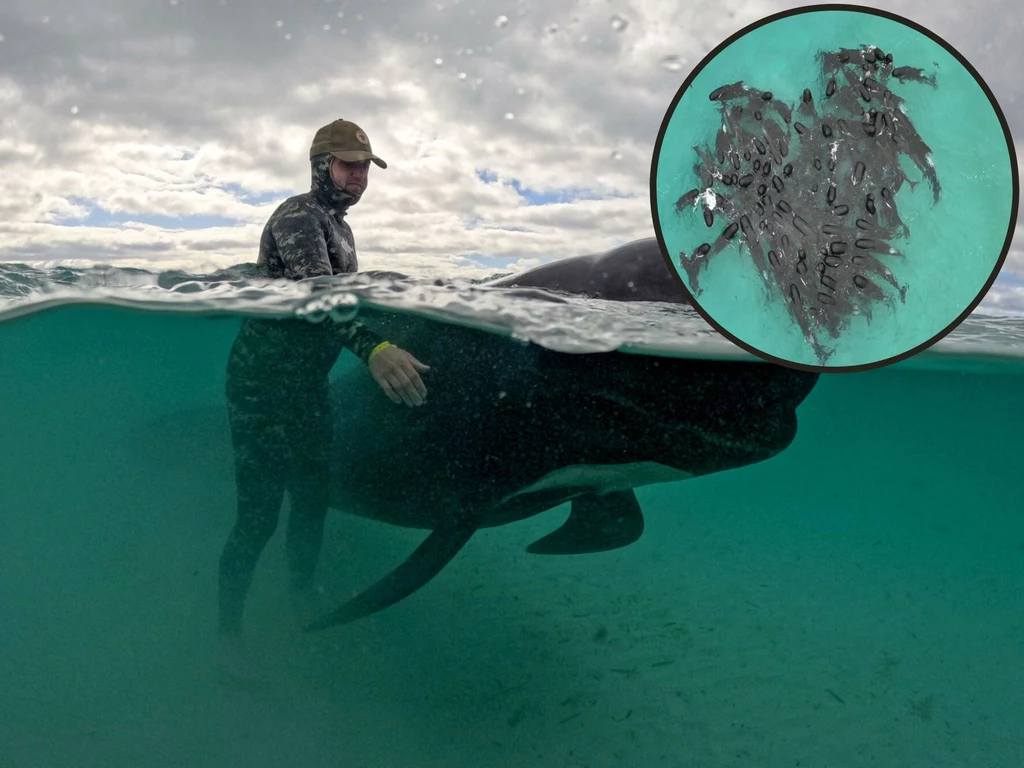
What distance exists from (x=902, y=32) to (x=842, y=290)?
3.59 feet

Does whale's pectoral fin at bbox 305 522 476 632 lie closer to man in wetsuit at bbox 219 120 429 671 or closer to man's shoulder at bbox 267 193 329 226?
man in wetsuit at bbox 219 120 429 671

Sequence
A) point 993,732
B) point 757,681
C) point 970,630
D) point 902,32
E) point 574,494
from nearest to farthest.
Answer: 1. point 902,32
2. point 574,494
3. point 757,681
4. point 993,732
5. point 970,630

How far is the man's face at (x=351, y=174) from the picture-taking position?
14.2 feet

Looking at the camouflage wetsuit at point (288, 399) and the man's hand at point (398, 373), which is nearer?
the man's hand at point (398, 373)

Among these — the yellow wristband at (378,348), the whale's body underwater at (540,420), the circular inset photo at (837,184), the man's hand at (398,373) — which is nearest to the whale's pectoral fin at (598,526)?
the whale's body underwater at (540,420)

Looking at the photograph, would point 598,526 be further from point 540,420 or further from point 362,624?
point 362,624

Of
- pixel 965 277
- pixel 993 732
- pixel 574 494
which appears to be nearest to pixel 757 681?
pixel 993 732

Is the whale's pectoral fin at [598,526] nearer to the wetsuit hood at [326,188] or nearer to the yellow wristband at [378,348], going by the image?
the yellow wristband at [378,348]

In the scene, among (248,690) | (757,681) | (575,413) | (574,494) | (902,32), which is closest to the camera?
(902,32)

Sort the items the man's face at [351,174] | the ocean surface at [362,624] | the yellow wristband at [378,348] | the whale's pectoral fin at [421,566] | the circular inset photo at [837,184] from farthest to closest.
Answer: the ocean surface at [362,624]
the whale's pectoral fin at [421,566]
the man's face at [351,174]
the yellow wristband at [378,348]
the circular inset photo at [837,184]

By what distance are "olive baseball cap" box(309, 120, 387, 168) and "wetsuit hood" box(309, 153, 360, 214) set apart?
2.9 inches

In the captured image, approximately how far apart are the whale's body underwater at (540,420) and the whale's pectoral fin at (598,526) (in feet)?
1.73

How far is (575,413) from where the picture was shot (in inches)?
176

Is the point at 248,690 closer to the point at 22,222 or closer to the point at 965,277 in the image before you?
the point at 22,222
